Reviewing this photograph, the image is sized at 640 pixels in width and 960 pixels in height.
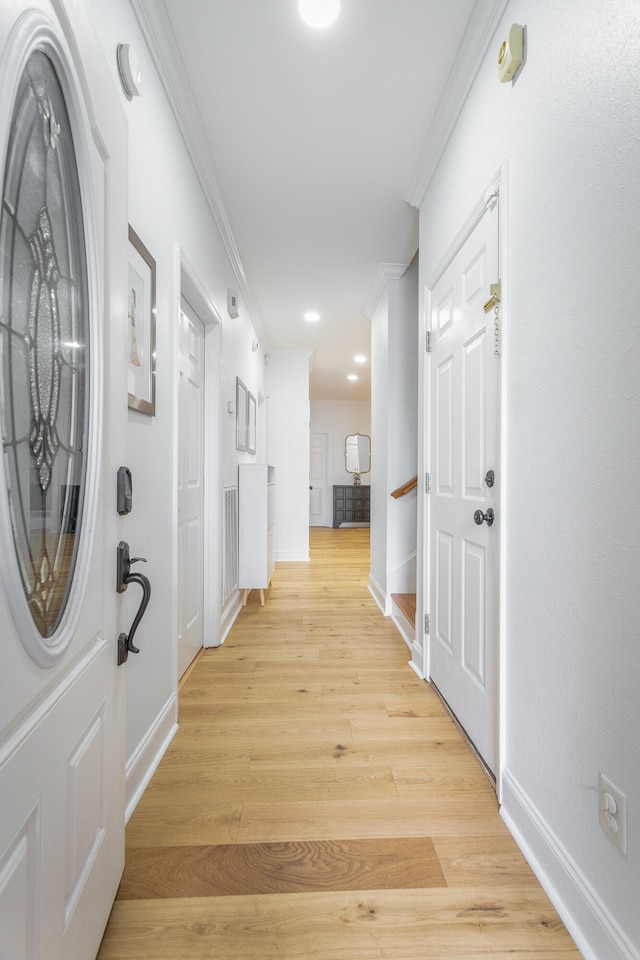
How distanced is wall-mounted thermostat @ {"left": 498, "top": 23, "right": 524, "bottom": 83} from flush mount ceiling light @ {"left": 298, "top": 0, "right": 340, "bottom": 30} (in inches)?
22.4

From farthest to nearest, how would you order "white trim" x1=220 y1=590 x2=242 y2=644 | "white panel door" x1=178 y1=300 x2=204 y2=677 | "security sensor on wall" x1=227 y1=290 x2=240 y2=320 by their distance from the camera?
"security sensor on wall" x1=227 y1=290 x2=240 y2=320 < "white trim" x1=220 y1=590 x2=242 y2=644 < "white panel door" x1=178 y1=300 x2=204 y2=677

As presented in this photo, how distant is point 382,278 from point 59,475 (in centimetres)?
327

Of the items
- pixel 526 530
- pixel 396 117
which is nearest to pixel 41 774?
pixel 526 530

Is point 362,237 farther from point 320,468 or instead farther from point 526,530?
point 320,468

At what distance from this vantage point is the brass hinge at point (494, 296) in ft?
4.81

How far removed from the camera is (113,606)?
40.4 inches

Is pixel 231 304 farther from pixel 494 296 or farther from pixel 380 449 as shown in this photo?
pixel 494 296

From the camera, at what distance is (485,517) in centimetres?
155

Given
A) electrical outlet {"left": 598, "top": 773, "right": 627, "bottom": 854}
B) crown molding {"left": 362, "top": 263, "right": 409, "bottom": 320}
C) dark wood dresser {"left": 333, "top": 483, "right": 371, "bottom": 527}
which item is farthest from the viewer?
dark wood dresser {"left": 333, "top": 483, "right": 371, "bottom": 527}

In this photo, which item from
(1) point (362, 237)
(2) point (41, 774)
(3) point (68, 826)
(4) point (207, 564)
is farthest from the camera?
(1) point (362, 237)

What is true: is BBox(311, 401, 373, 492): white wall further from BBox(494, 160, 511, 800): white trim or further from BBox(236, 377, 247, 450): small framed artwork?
BBox(494, 160, 511, 800): white trim

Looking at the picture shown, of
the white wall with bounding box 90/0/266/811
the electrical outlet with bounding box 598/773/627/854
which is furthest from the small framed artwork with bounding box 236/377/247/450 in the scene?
the electrical outlet with bounding box 598/773/627/854

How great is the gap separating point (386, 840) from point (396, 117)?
2.62m

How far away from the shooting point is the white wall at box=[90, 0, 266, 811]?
1431mm
